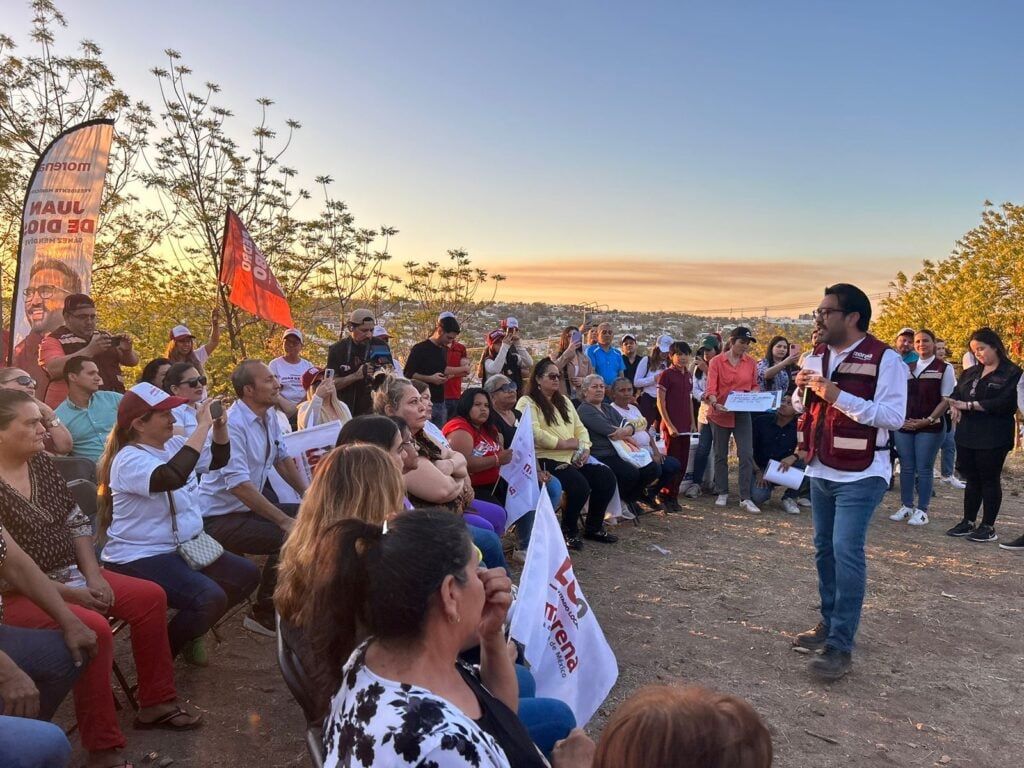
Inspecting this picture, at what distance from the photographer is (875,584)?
5.93 m

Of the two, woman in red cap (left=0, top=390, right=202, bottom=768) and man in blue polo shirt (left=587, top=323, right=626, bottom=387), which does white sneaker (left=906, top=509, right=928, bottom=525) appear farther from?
woman in red cap (left=0, top=390, right=202, bottom=768)

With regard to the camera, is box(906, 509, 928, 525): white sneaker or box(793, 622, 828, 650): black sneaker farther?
box(906, 509, 928, 525): white sneaker

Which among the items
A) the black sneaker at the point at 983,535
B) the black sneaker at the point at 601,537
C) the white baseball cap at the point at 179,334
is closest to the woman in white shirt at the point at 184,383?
the white baseball cap at the point at 179,334

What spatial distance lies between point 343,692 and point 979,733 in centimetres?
369

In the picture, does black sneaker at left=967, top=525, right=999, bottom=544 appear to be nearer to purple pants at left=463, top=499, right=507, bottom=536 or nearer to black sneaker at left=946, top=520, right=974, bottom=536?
black sneaker at left=946, top=520, right=974, bottom=536

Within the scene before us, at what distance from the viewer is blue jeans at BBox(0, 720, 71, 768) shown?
2197 mm

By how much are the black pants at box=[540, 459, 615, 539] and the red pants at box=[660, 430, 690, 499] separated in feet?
5.17

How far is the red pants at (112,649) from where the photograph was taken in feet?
9.88

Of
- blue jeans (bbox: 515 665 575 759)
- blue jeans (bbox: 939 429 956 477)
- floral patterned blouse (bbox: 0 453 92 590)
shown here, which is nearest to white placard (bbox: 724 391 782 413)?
blue jeans (bbox: 939 429 956 477)

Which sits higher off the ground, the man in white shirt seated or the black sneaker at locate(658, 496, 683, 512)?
the man in white shirt seated

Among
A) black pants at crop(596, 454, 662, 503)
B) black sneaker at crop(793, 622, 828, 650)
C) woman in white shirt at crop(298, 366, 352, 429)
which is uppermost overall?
woman in white shirt at crop(298, 366, 352, 429)

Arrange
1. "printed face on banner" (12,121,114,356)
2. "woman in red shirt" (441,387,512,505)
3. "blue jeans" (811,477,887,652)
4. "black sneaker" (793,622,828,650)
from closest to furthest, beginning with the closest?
"blue jeans" (811,477,887,652), "black sneaker" (793,622,828,650), "woman in red shirt" (441,387,512,505), "printed face on banner" (12,121,114,356)

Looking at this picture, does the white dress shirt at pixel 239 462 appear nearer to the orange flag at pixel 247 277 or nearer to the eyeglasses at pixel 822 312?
the eyeglasses at pixel 822 312

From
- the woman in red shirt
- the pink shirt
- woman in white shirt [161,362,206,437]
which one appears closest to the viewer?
woman in white shirt [161,362,206,437]
